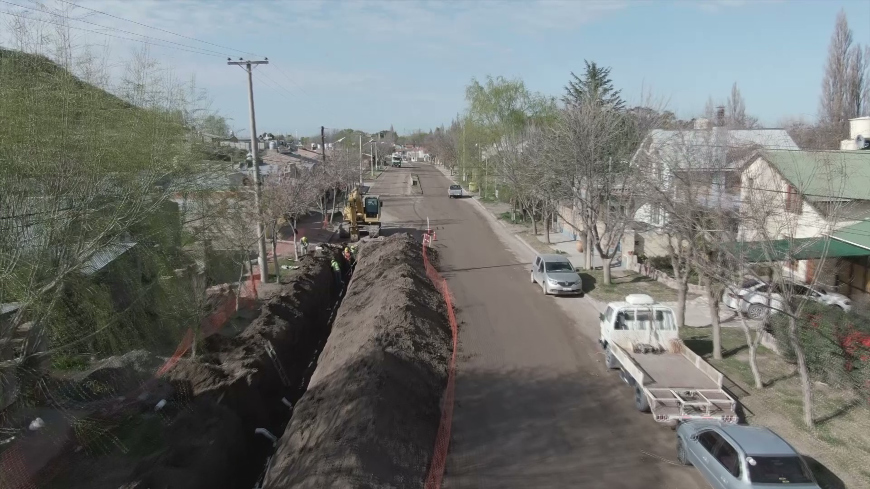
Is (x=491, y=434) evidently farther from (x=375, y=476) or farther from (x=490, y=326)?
(x=490, y=326)

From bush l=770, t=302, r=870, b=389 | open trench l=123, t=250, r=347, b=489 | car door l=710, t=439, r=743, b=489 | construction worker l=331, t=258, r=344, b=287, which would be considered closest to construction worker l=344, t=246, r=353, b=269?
construction worker l=331, t=258, r=344, b=287

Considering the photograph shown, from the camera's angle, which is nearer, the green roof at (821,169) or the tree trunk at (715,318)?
the green roof at (821,169)

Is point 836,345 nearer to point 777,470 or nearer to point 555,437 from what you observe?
point 777,470

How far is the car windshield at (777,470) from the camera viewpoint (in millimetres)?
8188

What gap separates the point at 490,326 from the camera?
1761 centimetres

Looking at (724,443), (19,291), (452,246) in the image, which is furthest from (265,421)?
(452,246)

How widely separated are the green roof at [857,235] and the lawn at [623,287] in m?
5.21

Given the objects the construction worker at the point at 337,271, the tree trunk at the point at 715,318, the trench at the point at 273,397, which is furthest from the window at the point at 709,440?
the construction worker at the point at 337,271

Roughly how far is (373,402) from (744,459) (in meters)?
5.84

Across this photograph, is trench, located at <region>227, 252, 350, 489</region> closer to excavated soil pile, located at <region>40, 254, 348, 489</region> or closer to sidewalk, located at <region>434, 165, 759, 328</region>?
excavated soil pile, located at <region>40, 254, 348, 489</region>

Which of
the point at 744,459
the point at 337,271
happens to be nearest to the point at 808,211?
the point at 744,459

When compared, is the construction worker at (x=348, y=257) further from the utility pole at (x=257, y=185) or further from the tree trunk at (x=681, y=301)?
the tree trunk at (x=681, y=301)

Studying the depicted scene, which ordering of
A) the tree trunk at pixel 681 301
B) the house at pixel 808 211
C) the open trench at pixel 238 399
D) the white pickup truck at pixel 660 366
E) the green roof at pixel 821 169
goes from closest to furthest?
1. the open trench at pixel 238 399
2. the white pickup truck at pixel 660 366
3. the house at pixel 808 211
4. the green roof at pixel 821 169
5. the tree trunk at pixel 681 301

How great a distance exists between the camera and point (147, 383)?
12.7 metres
